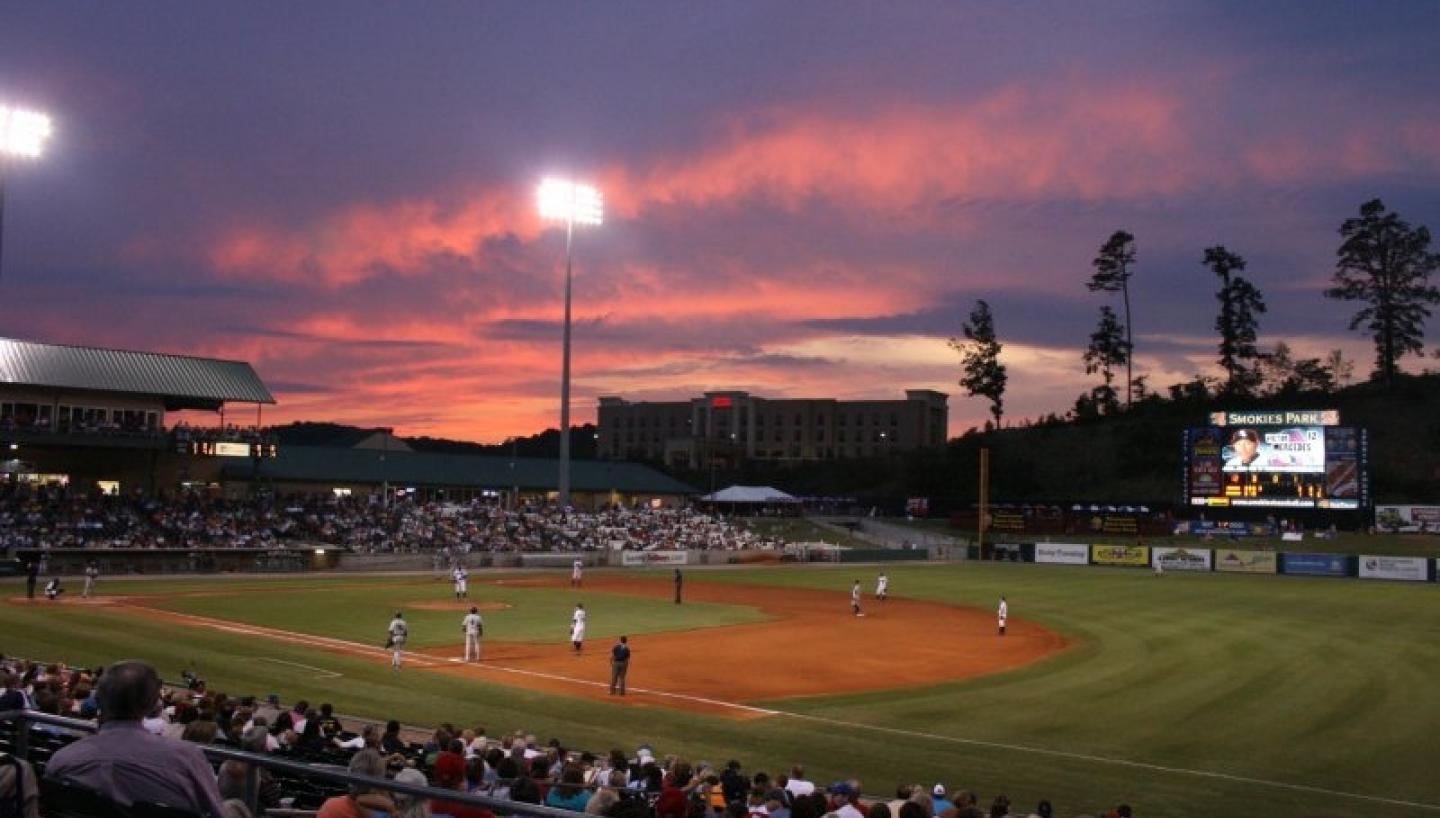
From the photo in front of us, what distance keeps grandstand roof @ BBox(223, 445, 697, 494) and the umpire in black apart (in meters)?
61.8

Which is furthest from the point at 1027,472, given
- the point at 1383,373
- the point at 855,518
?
the point at 1383,373

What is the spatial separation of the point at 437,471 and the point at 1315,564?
6934 cm

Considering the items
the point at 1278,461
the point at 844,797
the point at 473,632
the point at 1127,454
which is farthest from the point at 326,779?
the point at 1127,454

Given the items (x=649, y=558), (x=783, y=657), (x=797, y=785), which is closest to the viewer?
(x=797, y=785)

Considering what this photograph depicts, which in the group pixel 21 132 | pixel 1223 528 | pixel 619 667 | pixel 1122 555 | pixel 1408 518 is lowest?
pixel 619 667

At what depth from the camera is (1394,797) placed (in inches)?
739

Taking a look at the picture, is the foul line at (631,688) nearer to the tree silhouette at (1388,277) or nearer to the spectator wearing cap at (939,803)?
the spectator wearing cap at (939,803)

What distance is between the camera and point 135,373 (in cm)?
6756

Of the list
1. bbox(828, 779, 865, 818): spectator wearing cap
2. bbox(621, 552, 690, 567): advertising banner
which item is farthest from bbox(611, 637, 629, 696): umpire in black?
bbox(621, 552, 690, 567): advertising banner

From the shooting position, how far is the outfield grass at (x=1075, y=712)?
1945cm

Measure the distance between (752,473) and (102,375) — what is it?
102773 millimetres

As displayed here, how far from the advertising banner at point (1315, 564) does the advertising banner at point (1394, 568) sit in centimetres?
122

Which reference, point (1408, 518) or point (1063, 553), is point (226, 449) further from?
point (1408, 518)

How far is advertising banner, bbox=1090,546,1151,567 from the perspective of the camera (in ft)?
266
